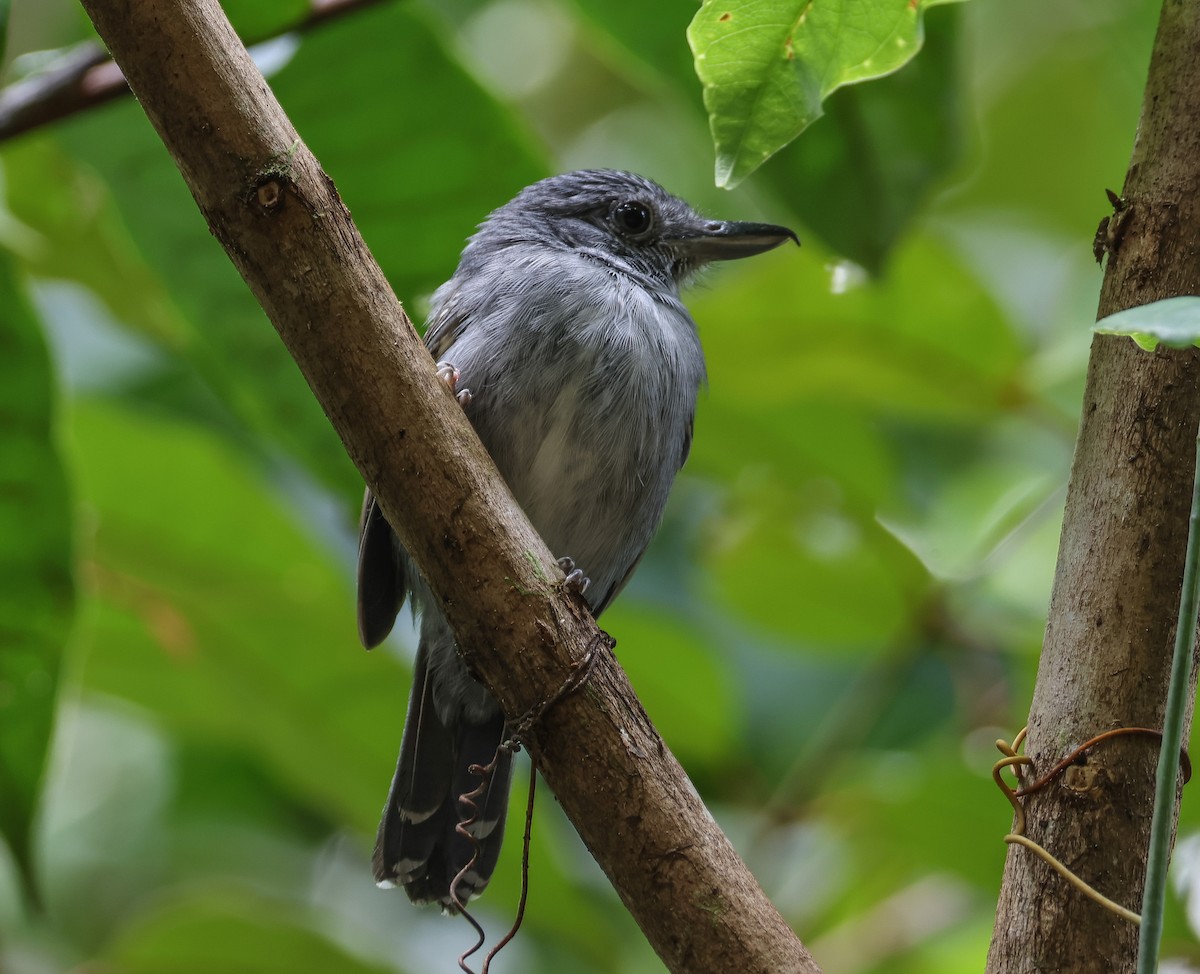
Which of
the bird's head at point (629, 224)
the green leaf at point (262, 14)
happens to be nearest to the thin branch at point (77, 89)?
the green leaf at point (262, 14)

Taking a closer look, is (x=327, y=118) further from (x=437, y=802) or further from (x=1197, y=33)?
(x=1197, y=33)

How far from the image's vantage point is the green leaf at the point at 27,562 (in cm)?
273

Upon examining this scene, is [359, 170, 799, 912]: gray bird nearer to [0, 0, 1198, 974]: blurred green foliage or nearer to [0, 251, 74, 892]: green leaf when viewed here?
[0, 0, 1198, 974]: blurred green foliage

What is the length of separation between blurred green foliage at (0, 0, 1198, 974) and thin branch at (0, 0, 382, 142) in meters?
0.06

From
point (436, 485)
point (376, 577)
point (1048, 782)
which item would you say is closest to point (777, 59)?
point (436, 485)

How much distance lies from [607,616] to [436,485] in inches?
72.4

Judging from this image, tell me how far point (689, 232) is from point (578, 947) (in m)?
1.95

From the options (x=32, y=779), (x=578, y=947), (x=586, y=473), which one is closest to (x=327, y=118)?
(x=586, y=473)

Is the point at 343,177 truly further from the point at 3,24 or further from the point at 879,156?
the point at 879,156

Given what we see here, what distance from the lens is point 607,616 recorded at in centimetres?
376

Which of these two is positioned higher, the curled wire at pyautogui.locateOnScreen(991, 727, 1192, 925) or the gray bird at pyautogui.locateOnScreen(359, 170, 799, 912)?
the gray bird at pyautogui.locateOnScreen(359, 170, 799, 912)

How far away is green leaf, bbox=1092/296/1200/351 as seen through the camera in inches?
48.5

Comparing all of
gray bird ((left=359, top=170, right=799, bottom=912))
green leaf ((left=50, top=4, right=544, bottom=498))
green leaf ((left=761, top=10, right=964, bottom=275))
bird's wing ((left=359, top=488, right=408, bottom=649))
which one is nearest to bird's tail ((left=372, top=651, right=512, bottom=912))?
gray bird ((left=359, top=170, right=799, bottom=912))

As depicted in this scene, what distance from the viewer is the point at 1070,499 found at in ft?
6.43
